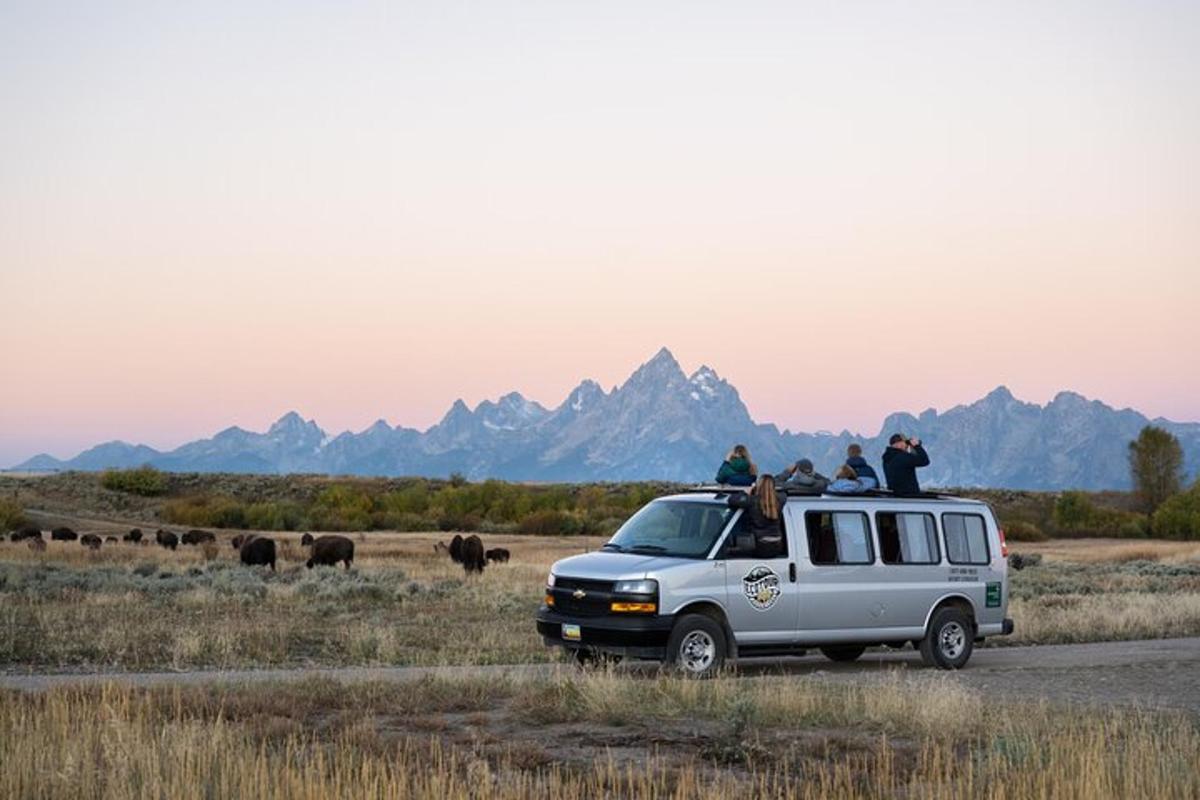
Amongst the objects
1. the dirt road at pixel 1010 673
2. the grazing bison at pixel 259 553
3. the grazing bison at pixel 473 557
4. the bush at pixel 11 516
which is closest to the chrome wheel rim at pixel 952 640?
the dirt road at pixel 1010 673

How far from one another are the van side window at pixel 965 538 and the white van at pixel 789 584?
0.01 metres

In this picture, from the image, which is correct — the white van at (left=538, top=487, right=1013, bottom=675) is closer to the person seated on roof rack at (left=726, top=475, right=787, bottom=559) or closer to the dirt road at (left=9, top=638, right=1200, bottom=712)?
the person seated on roof rack at (left=726, top=475, right=787, bottom=559)

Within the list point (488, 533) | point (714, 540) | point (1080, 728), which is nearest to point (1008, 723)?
point (1080, 728)

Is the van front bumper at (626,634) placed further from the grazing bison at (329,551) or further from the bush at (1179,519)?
the bush at (1179,519)

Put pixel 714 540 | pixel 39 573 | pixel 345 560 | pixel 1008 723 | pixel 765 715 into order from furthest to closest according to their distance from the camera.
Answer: pixel 345 560, pixel 39 573, pixel 714 540, pixel 765 715, pixel 1008 723

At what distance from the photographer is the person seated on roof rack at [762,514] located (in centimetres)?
1800

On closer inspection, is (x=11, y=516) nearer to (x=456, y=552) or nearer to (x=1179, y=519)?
(x=456, y=552)

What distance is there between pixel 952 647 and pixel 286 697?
967cm

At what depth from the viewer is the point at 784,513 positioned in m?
18.3

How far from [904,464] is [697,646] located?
5.21 meters

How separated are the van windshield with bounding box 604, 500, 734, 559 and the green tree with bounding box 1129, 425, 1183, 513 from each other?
105 metres

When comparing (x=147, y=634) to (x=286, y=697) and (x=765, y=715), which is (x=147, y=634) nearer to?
(x=286, y=697)

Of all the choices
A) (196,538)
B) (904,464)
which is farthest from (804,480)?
(196,538)

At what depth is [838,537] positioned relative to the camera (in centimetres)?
1892
